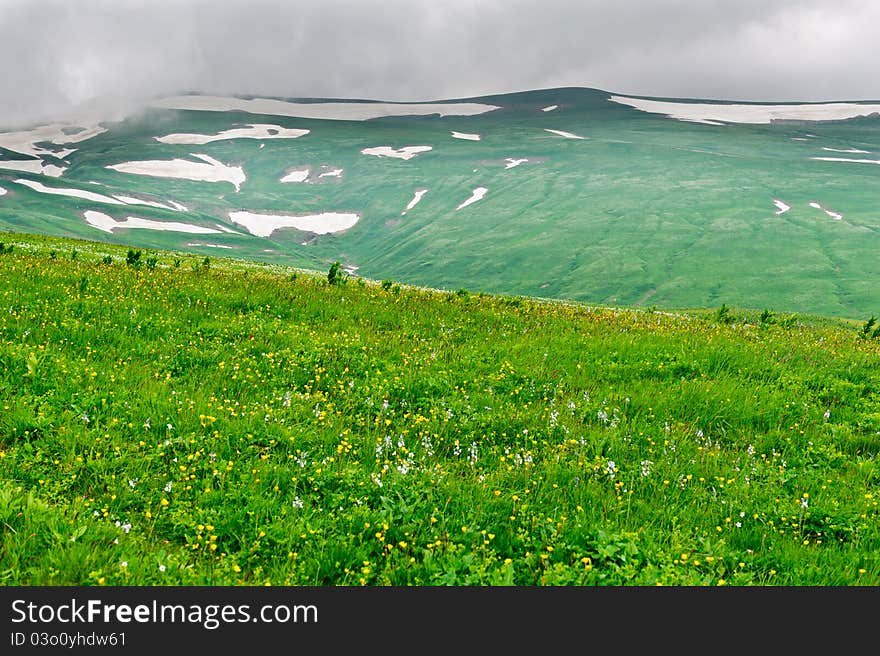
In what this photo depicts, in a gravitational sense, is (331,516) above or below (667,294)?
above

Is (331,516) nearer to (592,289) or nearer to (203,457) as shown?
(203,457)

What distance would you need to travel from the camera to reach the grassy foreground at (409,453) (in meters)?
5.13

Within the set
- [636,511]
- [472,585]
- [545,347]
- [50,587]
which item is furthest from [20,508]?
[545,347]

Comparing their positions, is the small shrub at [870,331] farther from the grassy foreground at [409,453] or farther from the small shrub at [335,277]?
the small shrub at [335,277]

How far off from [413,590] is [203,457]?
3.25 m

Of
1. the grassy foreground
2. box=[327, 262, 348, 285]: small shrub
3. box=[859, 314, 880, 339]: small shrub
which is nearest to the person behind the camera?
the grassy foreground

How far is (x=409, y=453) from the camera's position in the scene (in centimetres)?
700

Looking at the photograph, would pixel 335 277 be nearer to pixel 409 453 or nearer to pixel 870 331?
pixel 409 453

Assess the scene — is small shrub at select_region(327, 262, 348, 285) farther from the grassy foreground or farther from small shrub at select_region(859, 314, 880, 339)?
small shrub at select_region(859, 314, 880, 339)

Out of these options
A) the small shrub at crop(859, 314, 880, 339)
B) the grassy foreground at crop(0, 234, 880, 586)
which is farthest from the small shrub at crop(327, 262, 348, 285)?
the small shrub at crop(859, 314, 880, 339)

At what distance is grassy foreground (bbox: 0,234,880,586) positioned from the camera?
16.8ft

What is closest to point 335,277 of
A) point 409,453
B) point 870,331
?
point 409,453

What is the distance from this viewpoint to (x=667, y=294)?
16250cm

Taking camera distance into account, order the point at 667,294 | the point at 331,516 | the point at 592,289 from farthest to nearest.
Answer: the point at 592,289, the point at 667,294, the point at 331,516
